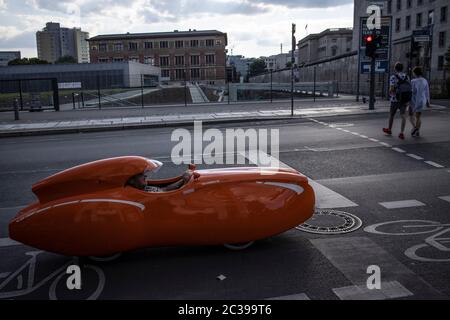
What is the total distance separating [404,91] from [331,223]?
784cm

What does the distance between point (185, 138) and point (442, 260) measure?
10.3 m

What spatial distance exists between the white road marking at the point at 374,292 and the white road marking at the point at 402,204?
7.66 feet

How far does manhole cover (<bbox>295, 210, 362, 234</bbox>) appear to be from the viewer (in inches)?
202

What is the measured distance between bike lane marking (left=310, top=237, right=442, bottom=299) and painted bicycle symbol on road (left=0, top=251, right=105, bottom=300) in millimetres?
2180

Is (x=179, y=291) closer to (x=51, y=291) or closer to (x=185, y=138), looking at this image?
(x=51, y=291)

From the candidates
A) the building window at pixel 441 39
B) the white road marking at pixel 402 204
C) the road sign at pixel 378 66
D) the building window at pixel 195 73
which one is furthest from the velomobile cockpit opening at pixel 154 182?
the building window at pixel 195 73

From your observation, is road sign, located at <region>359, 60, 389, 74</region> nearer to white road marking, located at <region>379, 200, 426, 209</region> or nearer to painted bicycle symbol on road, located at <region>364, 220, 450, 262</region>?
white road marking, located at <region>379, 200, 426, 209</region>

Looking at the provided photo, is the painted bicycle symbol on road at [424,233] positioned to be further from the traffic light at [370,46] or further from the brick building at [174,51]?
the brick building at [174,51]

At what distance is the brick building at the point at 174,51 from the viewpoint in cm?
11131

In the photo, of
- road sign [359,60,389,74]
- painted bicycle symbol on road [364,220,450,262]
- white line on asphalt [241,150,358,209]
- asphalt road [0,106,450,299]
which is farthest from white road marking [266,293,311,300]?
road sign [359,60,389,74]

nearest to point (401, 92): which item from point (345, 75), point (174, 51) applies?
point (345, 75)
